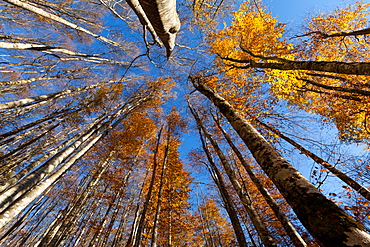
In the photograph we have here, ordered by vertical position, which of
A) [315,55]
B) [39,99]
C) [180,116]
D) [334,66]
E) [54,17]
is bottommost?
[334,66]

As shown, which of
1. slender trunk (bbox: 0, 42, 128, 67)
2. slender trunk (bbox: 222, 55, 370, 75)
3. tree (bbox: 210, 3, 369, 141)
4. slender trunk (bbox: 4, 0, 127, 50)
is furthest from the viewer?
tree (bbox: 210, 3, 369, 141)

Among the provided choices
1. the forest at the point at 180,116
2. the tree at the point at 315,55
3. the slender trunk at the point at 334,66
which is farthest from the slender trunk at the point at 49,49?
the slender trunk at the point at 334,66

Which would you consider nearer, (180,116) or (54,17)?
(54,17)

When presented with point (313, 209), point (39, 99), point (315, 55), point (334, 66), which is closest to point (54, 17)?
point (39, 99)

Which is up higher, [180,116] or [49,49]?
[180,116]

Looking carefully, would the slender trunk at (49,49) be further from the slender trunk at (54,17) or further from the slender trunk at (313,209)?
the slender trunk at (313,209)

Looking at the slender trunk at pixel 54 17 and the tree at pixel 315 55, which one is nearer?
the slender trunk at pixel 54 17

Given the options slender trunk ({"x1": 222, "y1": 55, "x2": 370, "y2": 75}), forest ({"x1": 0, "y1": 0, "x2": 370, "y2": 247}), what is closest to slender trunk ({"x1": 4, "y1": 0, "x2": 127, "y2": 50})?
forest ({"x1": 0, "y1": 0, "x2": 370, "y2": 247})

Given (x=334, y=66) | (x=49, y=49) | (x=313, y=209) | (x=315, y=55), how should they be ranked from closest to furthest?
(x=313, y=209), (x=334, y=66), (x=49, y=49), (x=315, y=55)

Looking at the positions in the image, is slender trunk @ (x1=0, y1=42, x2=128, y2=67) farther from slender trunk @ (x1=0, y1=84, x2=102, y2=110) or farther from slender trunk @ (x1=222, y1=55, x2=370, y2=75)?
slender trunk @ (x1=222, y1=55, x2=370, y2=75)

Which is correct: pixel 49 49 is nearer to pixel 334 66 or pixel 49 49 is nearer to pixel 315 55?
pixel 334 66

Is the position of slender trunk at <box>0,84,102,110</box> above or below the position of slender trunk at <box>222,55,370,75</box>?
above

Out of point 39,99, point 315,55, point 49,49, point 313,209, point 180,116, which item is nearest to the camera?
point 313,209

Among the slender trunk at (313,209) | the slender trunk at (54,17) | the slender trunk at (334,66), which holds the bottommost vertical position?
the slender trunk at (313,209)
